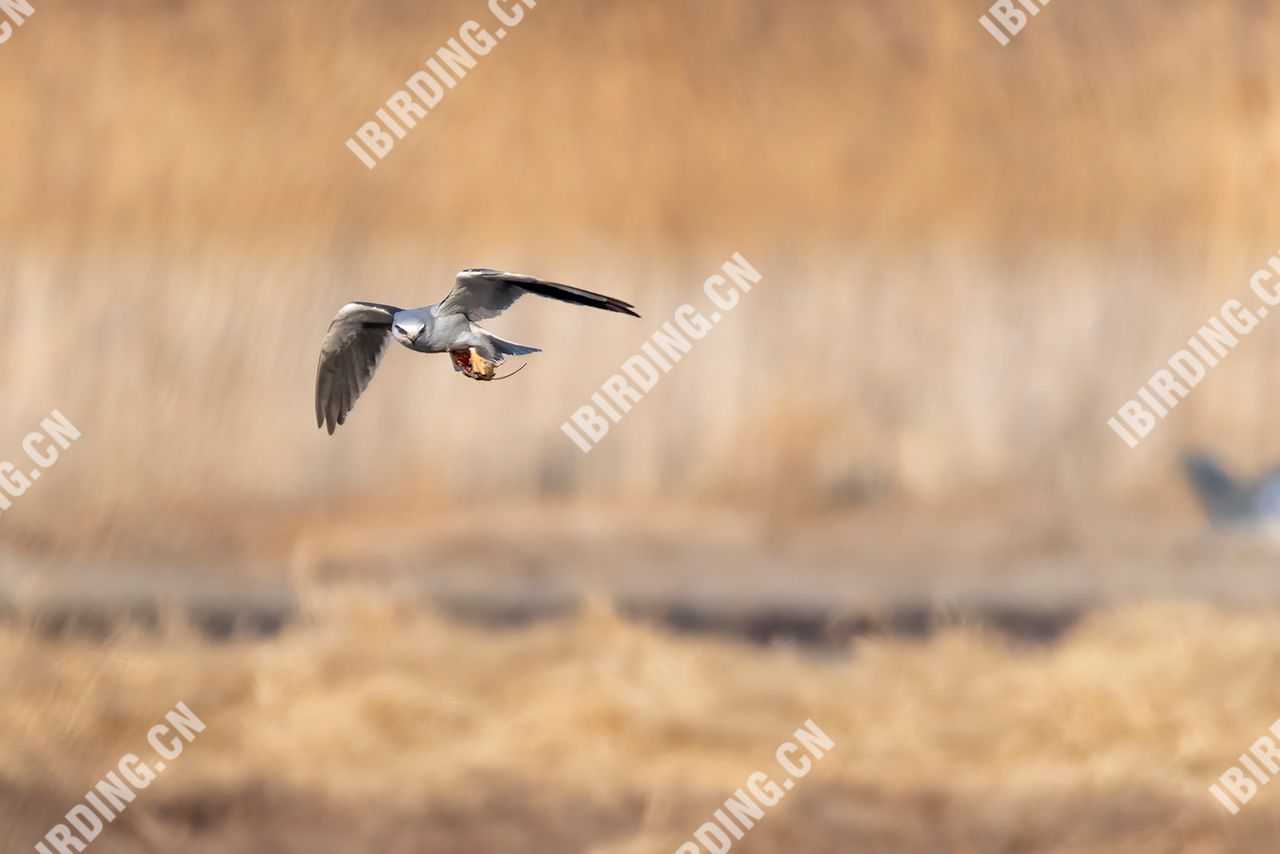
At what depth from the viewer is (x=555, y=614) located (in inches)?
141

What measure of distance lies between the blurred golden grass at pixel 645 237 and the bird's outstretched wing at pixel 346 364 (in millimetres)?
835


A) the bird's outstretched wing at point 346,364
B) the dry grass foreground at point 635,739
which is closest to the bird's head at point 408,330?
the bird's outstretched wing at point 346,364

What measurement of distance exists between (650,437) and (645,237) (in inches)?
16.1

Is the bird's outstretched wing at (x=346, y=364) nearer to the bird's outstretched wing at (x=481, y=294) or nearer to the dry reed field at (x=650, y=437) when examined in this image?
the bird's outstretched wing at (x=481, y=294)

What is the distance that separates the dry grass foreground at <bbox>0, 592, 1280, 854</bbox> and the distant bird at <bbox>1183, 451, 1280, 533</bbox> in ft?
0.66

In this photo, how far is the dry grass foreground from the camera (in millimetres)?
3428

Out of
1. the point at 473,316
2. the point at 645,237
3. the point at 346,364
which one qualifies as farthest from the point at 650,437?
the point at 473,316

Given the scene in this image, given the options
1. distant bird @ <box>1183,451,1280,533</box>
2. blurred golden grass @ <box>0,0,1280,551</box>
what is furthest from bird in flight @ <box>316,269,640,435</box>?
distant bird @ <box>1183,451,1280,533</box>

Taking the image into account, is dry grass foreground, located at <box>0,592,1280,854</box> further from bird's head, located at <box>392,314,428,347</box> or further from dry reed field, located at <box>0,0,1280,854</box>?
bird's head, located at <box>392,314,428,347</box>

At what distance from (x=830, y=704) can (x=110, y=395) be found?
1.53 m

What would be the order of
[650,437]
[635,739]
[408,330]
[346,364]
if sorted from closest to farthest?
[408,330] < [346,364] < [635,739] < [650,437]

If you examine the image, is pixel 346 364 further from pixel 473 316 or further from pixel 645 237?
pixel 645 237

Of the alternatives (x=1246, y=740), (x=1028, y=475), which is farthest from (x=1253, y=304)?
(x=1246, y=740)

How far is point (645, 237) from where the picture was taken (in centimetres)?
366
